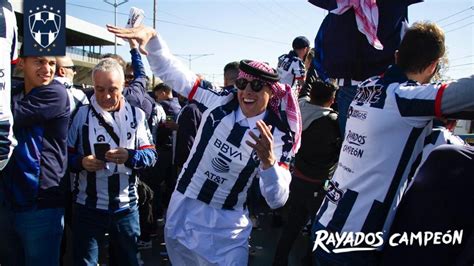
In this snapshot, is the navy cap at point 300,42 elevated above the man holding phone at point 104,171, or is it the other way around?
the navy cap at point 300,42

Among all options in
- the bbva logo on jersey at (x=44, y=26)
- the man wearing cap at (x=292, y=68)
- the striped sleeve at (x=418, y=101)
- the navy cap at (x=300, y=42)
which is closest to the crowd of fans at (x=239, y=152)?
the striped sleeve at (x=418, y=101)

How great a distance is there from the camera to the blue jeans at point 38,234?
8.41ft

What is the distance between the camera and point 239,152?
2582 mm

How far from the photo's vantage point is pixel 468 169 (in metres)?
1.35

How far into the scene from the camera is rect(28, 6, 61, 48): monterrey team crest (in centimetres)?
274

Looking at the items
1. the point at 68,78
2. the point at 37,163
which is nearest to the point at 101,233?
the point at 37,163

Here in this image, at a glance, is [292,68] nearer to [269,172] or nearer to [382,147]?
[269,172]

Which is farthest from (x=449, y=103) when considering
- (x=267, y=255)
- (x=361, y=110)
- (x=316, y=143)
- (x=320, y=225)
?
(x=267, y=255)

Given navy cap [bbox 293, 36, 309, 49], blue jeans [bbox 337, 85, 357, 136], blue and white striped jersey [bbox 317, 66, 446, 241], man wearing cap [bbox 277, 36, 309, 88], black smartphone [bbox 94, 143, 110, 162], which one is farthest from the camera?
navy cap [bbox 293, 36, 309, 49]

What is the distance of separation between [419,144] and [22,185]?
2.29 m

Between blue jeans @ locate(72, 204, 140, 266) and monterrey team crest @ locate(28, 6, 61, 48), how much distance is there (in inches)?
46.8

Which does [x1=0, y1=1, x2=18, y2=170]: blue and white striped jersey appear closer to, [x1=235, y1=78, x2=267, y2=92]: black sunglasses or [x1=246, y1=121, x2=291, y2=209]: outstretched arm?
[x1=246, y1=121, x2=291, y2=209]: outstretched arm

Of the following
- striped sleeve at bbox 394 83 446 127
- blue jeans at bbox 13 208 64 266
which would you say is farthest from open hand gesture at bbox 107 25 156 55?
striped sleeve at bbox 394 83 446 127

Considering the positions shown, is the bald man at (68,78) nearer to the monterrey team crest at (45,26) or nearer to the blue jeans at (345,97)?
the monterrey team crest at (45,26)
